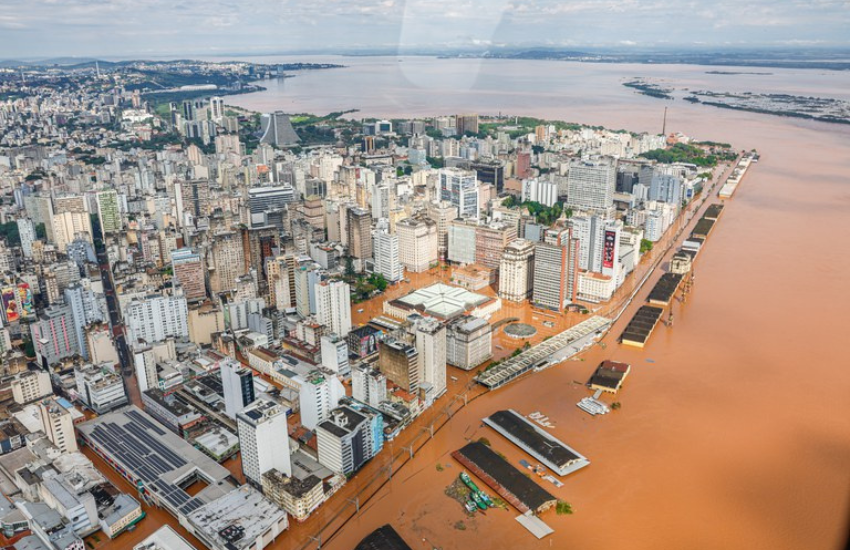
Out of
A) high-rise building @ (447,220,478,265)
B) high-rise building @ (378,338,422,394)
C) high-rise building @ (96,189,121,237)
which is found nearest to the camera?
high-rise building @ (378,338,422,394)

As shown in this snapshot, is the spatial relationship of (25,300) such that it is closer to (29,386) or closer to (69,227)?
(29,386)

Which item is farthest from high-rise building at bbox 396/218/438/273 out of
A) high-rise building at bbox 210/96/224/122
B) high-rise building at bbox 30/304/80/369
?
high-rise building at bbox 210/96/224/122

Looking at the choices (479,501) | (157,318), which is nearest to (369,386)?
(479,501)

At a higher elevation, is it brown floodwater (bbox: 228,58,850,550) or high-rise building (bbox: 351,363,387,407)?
high-rise building (bbox: 351,363,387,407)

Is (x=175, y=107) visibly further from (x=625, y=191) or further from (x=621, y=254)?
(x=621, y=254)

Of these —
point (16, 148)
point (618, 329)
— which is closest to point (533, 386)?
point (618, 329)

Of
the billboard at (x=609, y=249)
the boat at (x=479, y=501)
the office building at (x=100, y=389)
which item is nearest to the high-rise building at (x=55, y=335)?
the office building at (x=100, y=389)

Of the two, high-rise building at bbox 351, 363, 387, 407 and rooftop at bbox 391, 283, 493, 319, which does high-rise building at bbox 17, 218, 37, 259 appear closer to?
rooftop at bbox 391, 283, 493, 319
